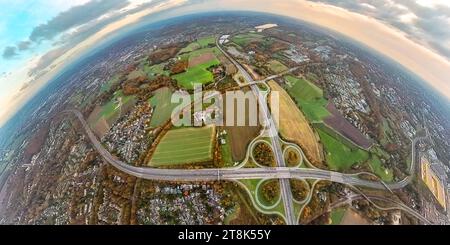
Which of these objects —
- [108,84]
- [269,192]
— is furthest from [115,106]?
[269,192]

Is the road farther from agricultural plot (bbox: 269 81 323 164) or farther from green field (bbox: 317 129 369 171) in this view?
green field (bbox: 317 129 369 171)

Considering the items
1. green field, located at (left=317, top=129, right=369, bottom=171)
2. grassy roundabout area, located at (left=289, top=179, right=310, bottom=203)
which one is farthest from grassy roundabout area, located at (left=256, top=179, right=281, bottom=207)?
green field, located at (left=317, top=129, right=369, bottom=171)

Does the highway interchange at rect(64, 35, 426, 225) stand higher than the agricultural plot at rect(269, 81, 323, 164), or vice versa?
the agricultural plot at rect(269, 81, 323, 164)

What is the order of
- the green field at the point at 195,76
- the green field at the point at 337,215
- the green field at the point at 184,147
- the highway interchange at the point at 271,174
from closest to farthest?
1. the green field at the point at 337,215
2. the highway interchange at the point at 271,174
3. the green field at the point at 184,147
4. the green field at the point at 195,76

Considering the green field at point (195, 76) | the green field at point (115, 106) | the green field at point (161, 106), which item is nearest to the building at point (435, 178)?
the green field at point (195, 76)

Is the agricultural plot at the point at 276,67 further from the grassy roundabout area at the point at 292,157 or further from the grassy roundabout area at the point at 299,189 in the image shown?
the grassy roundabout area at the point at 299,189
